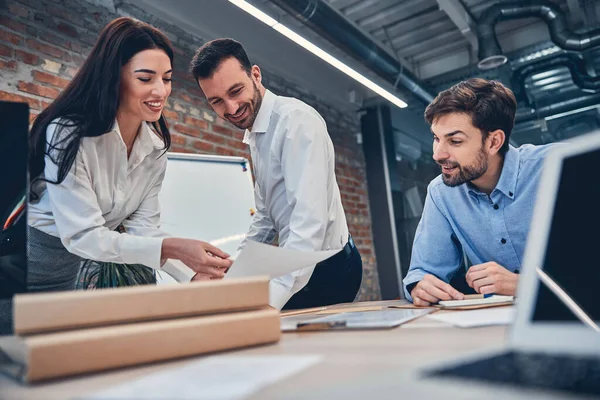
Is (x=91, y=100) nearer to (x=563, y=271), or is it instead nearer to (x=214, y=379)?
(x=214, y=379)

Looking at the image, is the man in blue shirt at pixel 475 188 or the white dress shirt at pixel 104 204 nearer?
the white dress shirt at pixel 104 204

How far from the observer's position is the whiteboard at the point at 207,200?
3.19 m

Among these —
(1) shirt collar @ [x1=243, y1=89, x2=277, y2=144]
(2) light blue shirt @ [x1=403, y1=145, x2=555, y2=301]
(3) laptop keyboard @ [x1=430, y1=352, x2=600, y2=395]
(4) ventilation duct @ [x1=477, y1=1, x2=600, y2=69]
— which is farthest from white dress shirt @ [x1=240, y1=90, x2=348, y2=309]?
(4) ventilation duct @ [x1=477, y1=1, x2=600, y2=69]

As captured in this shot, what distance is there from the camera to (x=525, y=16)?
4113 millimetres

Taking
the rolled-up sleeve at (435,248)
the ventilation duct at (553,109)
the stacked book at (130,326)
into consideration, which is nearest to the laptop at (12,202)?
the stacked book at (130,326)

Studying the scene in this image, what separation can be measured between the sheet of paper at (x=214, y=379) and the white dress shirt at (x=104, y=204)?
2.79 ft

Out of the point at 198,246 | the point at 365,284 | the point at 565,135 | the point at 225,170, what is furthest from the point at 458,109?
the point at 565,135

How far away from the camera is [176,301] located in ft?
1.90

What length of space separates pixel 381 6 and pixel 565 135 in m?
3.24

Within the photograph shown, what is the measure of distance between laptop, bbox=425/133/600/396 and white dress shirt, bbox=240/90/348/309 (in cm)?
99

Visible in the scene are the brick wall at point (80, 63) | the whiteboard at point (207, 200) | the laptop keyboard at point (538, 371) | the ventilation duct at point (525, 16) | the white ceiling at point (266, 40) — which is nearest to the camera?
the laptop keyboard at point (538, 371)

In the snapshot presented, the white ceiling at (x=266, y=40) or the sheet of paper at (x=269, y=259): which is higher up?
the white ceiling at (x=266, y=40)

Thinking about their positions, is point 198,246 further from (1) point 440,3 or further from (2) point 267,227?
(1) point 440,3

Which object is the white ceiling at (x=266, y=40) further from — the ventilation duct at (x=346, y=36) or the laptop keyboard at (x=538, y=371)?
the laptop keyboard at (x=538, y=371)
